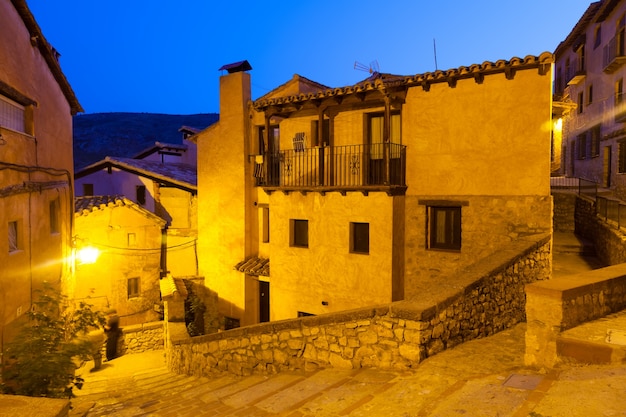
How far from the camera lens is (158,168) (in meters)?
22.8

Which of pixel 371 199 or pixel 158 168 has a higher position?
pixel 158 168

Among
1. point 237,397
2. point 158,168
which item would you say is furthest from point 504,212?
point 158,168

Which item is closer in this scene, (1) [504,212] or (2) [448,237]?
(1) [504,212]

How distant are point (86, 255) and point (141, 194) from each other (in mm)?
6467

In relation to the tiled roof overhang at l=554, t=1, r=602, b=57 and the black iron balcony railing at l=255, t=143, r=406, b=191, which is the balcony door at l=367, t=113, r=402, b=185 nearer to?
the black iron balcony railing at l=255, t=143, r=406, b=191

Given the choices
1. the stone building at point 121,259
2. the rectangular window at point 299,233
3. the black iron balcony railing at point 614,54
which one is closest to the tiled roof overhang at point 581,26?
the black iron balcony railing at point 614,54

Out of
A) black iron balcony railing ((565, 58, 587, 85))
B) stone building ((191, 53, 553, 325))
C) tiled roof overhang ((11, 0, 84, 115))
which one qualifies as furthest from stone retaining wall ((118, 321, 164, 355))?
black iron balcony railing ((565, 58, 587, 85))

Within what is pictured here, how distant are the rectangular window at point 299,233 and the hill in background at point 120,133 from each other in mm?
44810

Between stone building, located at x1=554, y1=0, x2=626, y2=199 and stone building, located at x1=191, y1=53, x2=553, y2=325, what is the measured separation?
983 cm

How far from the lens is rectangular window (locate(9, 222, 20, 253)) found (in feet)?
29.4

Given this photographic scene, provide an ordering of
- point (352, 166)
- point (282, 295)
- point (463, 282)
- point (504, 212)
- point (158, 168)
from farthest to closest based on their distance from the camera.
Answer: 1. point (158, 168)
2. point (282, 295)
3. point (352, 166)
4. point (504, 212)
5. point (463, 282)

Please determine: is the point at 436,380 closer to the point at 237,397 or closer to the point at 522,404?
the point at 522,404

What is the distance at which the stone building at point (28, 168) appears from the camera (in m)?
8.61

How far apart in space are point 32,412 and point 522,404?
4758 millimetres
